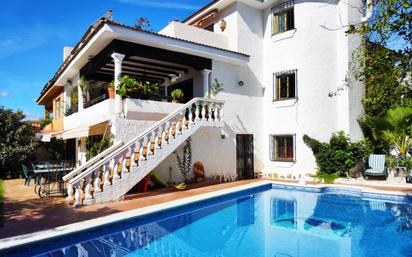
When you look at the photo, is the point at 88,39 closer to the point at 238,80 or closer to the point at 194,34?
the point at 194,34

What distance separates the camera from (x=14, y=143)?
2398 cm

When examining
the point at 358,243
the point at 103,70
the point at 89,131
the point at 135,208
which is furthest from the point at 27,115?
the point at 358,243

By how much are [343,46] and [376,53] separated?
639 inches

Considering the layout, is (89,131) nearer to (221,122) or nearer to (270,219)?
(221,122)

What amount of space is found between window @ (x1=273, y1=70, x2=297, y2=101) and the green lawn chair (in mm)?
7436

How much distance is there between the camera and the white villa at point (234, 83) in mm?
17078

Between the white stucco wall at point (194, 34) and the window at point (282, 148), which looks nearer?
the white stucco wall at point (194, 34)

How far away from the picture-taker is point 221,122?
63.9 ft

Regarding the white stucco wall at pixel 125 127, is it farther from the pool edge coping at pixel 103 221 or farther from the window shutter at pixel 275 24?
the window shutter at pixel 275 24

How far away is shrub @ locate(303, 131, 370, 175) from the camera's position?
20312mm

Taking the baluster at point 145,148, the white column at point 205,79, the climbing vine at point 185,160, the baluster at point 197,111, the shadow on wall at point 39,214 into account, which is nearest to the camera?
the shadow on wall at point 39,214

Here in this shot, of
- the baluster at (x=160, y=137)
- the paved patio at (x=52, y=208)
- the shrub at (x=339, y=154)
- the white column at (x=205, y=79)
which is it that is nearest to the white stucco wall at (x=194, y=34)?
the white column at (x=205, y=79)

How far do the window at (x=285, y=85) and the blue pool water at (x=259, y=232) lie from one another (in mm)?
9992

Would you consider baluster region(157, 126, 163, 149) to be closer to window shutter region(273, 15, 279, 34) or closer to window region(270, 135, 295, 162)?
window region(270, 135, 295, 162)
